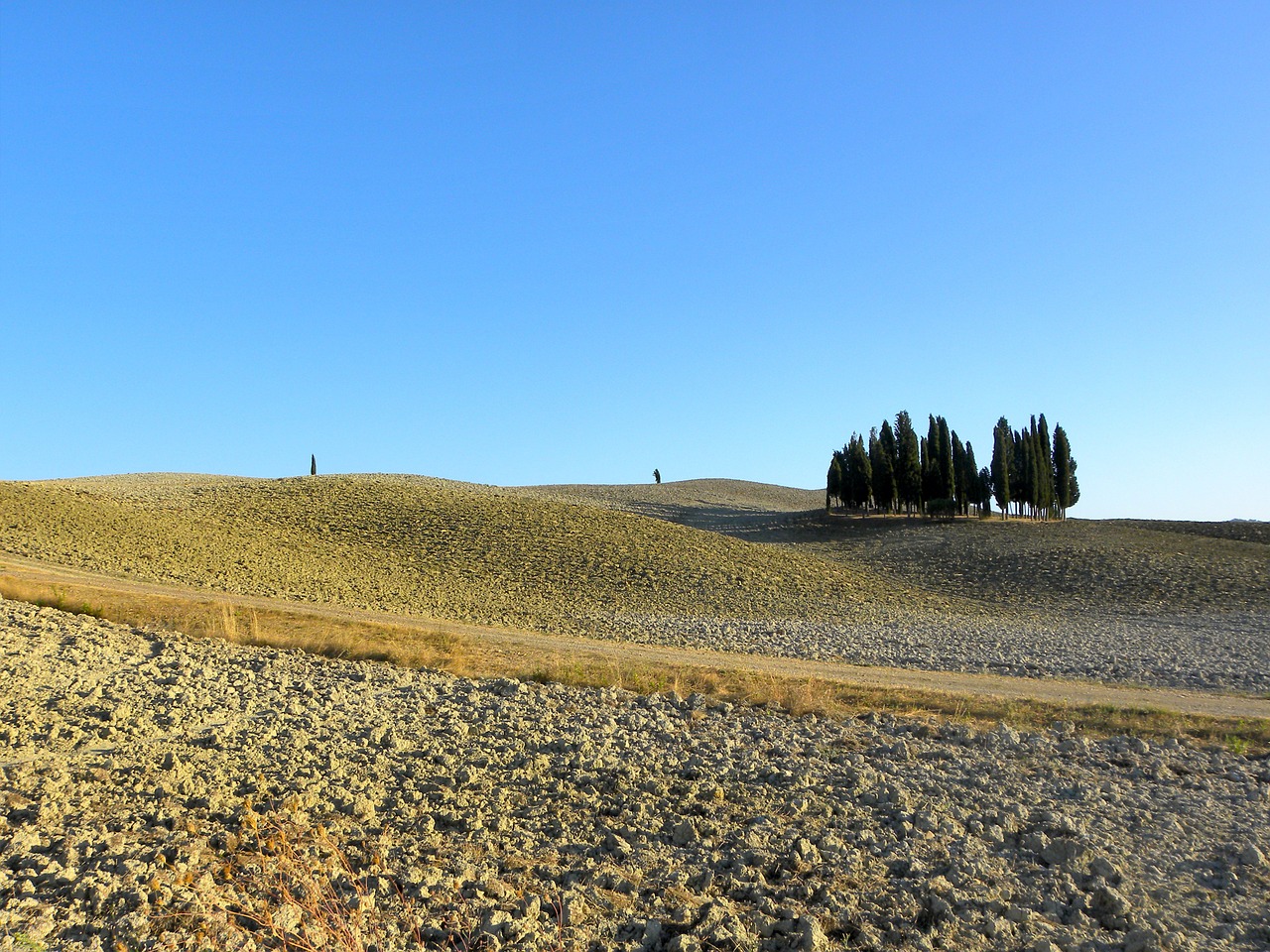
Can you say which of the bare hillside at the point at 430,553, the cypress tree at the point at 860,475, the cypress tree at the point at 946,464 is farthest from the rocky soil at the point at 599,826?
the cypress tree at the point at 860,475

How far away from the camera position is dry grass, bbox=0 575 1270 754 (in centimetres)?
1375

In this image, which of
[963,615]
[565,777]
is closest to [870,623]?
[963,615]

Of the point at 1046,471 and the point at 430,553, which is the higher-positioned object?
the point at 1046,471

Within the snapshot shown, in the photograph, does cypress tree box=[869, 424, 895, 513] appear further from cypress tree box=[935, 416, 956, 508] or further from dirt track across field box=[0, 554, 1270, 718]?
dirt track across field box=[0, 554, 1270, 718]

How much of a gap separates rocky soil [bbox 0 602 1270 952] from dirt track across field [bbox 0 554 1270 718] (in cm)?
620

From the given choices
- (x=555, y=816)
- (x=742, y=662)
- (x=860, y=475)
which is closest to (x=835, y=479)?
(x=860, y=475)

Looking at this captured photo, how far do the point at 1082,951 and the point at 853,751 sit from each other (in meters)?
4.62

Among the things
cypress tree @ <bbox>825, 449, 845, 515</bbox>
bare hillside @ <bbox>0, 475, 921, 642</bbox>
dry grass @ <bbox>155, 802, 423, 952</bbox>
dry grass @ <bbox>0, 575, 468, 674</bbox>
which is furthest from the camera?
cypress tree @ <bbox>825, 449, 845, 515</bbox>

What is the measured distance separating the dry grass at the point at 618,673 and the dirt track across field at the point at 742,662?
1.94 feet

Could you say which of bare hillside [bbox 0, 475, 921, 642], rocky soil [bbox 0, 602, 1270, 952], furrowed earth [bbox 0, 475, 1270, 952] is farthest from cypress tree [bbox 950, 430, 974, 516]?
rocky soil [bbox 0, 602, 1270, 952]

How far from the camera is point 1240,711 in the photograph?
16.6 m

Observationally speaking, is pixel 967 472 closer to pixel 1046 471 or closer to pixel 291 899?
pixel 1046 471

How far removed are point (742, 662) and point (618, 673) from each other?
581cm

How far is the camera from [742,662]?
21.7 metres
